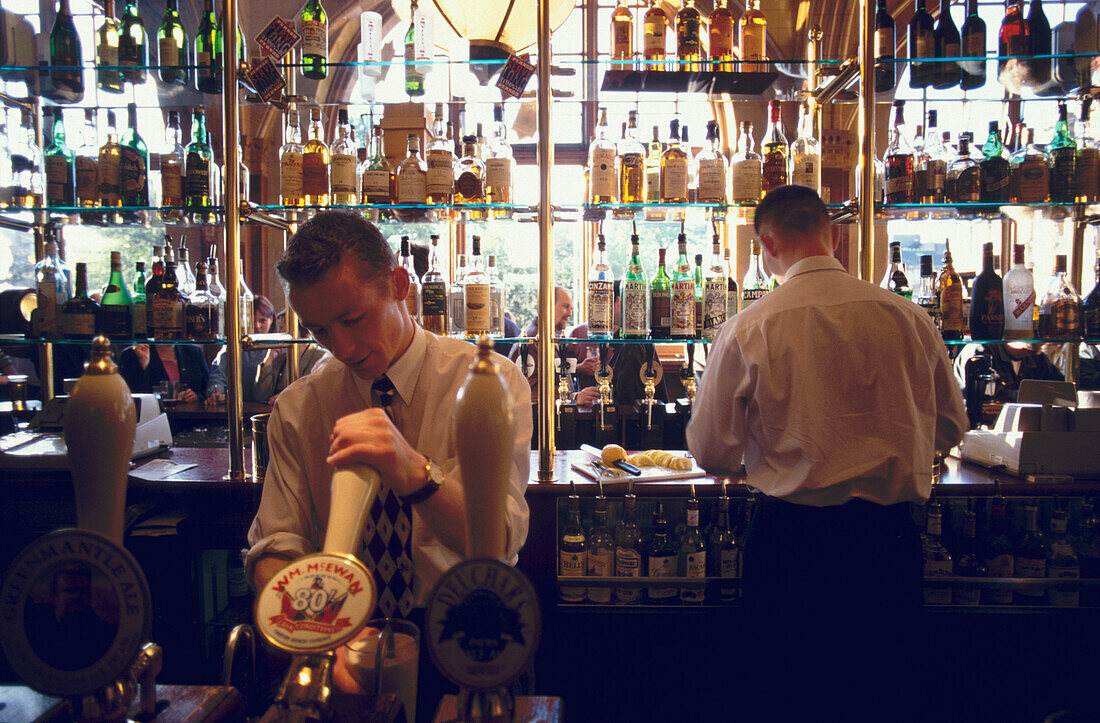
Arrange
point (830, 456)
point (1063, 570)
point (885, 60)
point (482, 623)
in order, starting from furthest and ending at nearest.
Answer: point (885, 60) → point (1063, 570) → point (830, 456) → point (482, 623)

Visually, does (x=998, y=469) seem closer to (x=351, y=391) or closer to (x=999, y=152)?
(x=999, y=152)

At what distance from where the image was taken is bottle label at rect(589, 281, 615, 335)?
222cm

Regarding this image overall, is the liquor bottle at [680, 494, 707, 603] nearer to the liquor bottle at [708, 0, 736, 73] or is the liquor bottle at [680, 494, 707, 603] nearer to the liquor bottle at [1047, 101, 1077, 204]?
the liquor bottle at [708, 0, 736, 73]

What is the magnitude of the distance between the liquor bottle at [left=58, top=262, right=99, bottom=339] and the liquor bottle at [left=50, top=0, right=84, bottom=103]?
0.71m

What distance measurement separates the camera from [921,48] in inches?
90.7

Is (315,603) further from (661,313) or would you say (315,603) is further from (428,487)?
(661,313)

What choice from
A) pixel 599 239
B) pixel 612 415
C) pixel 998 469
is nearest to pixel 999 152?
pixel 998 469

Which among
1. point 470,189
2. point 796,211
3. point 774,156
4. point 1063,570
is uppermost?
point 774,156

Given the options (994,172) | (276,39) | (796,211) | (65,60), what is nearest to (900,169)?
(994,172)

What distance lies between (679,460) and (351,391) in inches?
48.6

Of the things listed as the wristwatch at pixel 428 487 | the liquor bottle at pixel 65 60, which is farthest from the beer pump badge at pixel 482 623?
the liquor bottle at pixel 65 60

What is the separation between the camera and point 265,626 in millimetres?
557

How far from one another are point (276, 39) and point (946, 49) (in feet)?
7.48

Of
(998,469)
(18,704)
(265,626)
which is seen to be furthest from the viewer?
(998,469)
